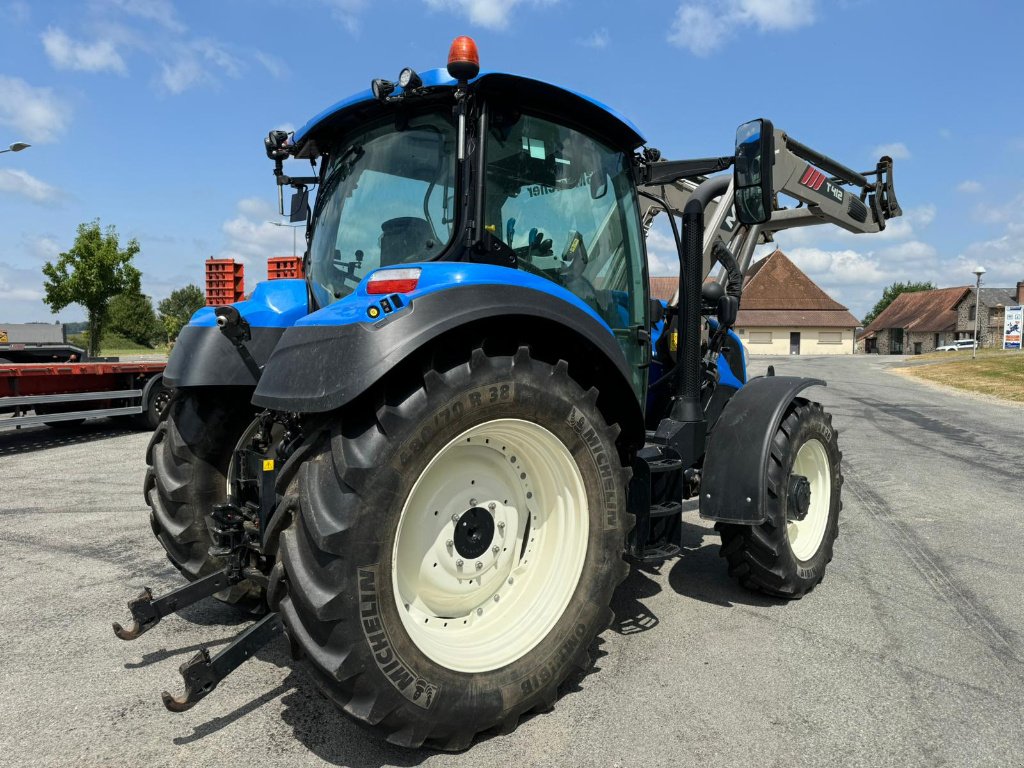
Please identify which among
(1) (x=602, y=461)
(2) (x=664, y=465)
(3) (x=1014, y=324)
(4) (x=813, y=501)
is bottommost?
(4) (x=813, y=501)

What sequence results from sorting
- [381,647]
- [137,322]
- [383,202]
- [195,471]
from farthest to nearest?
1. [137,322]
2. [195,471]
3. [383,202]
4. [381,647]

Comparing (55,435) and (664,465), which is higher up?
(664,465)

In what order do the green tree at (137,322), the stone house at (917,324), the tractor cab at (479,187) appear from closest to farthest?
the tractor cab at (479,187), the green tree at (137,322), the stone house at (917,324)

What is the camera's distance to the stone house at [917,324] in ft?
232

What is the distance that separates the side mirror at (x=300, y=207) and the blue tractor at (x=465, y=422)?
0.10 m

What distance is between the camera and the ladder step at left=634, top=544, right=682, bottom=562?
348cm

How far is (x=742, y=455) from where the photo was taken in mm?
3910

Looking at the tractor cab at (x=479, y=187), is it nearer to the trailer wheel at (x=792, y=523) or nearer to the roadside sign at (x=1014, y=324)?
the trailer wheel at (x=792, y=523)

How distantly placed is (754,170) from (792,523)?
2.15 m

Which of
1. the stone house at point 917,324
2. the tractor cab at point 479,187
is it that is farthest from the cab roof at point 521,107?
the stone house at point 917,324

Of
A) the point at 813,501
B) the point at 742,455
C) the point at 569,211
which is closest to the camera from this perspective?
the point at 569,211

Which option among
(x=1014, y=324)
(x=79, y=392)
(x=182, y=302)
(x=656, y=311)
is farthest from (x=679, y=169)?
(x=182, y=302)

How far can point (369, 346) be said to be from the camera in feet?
7.79

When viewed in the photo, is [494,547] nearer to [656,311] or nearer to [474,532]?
[474,532]
